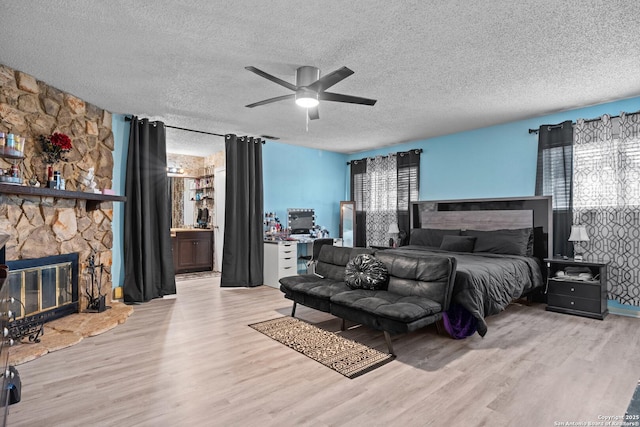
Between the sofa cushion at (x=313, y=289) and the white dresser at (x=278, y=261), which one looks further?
the white dresser at (x=278, y=261)

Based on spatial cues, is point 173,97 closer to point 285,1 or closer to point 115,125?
point 115,125

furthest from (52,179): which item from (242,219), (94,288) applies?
(242,219)

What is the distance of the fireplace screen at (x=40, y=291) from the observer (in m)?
3.36

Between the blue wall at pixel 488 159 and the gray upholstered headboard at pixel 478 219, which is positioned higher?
the blue wall at pixel 488 159

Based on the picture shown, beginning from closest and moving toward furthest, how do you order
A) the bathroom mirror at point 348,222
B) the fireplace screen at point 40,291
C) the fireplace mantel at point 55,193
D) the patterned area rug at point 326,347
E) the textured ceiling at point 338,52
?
the textured ceiling at point 338,52 → the patterned area rug at point 326,347 → the fireplace mantel at point 55,193 → the fireplace screen at point 40,291 → the bathroom mirror at point 348,222

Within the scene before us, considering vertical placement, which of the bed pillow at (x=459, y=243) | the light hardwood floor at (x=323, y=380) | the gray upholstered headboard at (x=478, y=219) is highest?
the gray upholstered headboard at (x=478, y=219)

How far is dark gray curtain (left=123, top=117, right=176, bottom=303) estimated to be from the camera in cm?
485

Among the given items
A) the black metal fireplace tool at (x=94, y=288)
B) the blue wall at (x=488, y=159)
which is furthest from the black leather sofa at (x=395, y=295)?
the blue wall at (x=488, y=159)

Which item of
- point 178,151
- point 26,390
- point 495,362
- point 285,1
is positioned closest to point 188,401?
point 26,390

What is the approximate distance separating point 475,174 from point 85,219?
18.7ft

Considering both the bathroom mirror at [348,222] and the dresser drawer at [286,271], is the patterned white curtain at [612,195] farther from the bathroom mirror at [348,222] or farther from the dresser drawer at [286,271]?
the dresser drawer at [286,271]

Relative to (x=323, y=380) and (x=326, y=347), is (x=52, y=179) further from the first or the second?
(x=323, y=380)

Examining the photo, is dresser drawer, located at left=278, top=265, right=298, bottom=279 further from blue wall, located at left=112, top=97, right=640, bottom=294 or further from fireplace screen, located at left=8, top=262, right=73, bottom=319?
fireplace screen, located at left=8, top=262, right=73, bottom=319

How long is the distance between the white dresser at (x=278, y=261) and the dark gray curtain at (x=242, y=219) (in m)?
0.11
